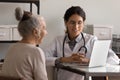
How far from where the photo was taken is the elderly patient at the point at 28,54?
6.29ft

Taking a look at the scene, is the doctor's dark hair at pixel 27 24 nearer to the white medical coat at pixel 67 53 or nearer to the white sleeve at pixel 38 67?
the white sleeve at pixel 38 67

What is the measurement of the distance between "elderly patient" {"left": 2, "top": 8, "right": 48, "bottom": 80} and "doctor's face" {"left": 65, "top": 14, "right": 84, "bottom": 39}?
0.69m

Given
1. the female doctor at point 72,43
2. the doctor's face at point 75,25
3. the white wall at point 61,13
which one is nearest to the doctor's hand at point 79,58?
the female doctor at point 72,43

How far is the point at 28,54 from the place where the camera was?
193 centimetres

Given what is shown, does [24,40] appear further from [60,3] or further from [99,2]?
[99,2]

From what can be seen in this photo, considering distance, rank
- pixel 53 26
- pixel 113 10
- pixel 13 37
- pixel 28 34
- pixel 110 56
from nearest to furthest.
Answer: pixel 28 34, pixel 110 56, pixel 13 37, pixel 53 26, pixel 113 10

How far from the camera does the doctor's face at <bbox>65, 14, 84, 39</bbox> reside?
2717 mm

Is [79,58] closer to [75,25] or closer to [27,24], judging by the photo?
[75,25]

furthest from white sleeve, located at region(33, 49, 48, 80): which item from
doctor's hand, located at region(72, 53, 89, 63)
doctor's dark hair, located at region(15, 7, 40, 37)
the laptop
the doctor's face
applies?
the doctor's face

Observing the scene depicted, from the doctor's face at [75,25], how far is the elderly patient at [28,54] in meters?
0.69

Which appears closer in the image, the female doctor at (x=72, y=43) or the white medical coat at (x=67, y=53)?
the white medical coat at (x=67, y=53)

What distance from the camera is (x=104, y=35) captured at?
3852 mm

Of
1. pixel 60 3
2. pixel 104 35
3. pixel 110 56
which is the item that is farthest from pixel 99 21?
pixel 110 56

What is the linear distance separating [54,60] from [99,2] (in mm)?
1650
